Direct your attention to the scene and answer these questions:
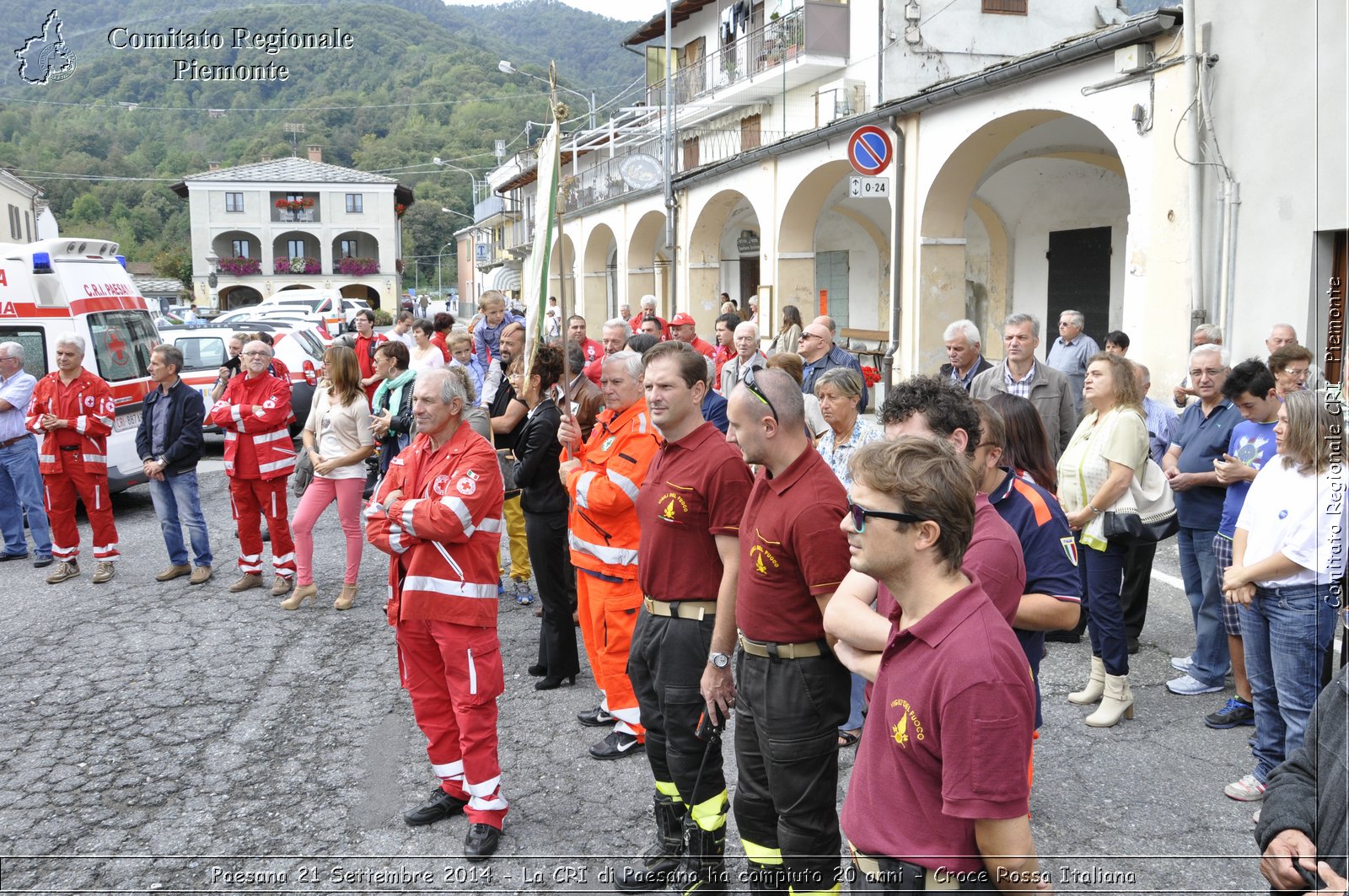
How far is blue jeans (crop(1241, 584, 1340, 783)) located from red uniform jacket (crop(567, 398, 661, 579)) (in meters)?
2.72

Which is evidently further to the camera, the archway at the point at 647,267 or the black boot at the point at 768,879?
the archway at the point at 647,267

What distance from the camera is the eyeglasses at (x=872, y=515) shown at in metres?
2.11

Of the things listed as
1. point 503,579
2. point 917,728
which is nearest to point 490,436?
point 503,579

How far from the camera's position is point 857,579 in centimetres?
281

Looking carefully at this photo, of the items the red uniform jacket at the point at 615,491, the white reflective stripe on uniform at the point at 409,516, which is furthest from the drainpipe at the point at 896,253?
the white reflective stripe on uniform at the point at 409,516

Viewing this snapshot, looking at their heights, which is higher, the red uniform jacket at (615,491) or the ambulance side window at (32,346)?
the ambulance side window at (32,346)

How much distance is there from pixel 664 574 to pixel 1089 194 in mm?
15882

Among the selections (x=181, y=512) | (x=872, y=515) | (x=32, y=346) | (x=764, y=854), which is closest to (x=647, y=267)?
(x=32, y=346)

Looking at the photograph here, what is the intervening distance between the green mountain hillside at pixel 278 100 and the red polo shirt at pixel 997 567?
111 ft

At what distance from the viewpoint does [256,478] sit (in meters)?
7.78

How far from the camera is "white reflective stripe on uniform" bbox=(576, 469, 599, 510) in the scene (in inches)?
182

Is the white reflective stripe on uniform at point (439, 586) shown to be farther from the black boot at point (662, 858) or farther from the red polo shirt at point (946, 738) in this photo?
the red polo shirt at point (946, 738)

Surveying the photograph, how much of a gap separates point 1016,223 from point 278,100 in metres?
58.0

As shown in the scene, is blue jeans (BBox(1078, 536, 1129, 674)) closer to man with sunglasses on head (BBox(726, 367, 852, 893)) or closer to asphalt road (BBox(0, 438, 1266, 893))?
asphalt road (BBox(0, 438, 1266, 893))
